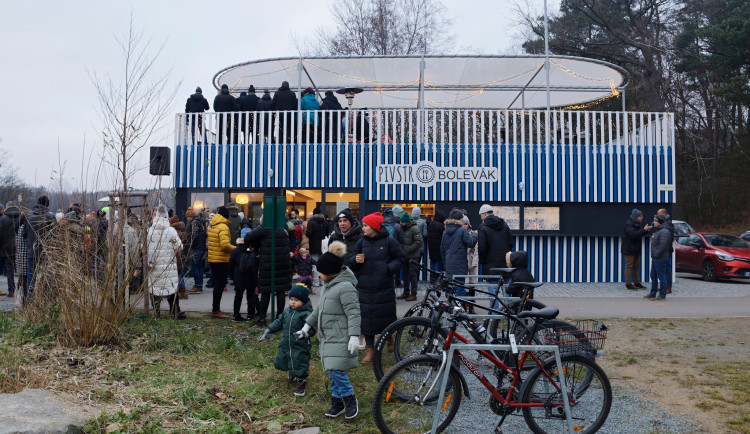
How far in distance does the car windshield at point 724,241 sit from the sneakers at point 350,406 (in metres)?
14.9

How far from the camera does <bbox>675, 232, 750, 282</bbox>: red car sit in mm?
15984

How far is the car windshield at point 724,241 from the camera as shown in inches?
664

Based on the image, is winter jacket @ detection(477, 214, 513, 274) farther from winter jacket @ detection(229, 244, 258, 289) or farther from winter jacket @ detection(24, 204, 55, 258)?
winter jacket @ detection(24, 204, 55, 258)

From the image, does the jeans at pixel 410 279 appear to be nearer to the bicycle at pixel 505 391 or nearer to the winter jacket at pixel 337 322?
the winter jacket at pixel 337 322

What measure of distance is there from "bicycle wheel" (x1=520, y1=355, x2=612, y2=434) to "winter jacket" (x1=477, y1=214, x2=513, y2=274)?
14.2 ft

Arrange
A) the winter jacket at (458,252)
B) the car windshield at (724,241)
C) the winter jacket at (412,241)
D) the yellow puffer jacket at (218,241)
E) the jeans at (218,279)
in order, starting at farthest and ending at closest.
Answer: the car windshield at (724,241) < the winter jacket at (412,241) < the yellow puffer jacket at (218,241) < the jeans at (218,279) < the winter jacket at (458,252)

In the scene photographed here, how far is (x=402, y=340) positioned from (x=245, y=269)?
12.5 feet

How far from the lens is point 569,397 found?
191 inches

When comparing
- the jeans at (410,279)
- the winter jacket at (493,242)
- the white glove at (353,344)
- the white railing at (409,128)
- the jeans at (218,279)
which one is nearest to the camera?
the white glove at (353,344)

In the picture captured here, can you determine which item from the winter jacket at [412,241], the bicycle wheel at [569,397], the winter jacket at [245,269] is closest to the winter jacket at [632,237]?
the winter jacket at [412,241]

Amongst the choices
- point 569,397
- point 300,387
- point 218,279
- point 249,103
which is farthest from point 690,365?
point 249,103

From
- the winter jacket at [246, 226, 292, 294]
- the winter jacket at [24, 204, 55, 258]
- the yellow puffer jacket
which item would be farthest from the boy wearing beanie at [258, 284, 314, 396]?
the yellow puffer jacket

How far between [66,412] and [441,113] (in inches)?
477

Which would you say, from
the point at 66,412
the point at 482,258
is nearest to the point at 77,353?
the point at 66,412
